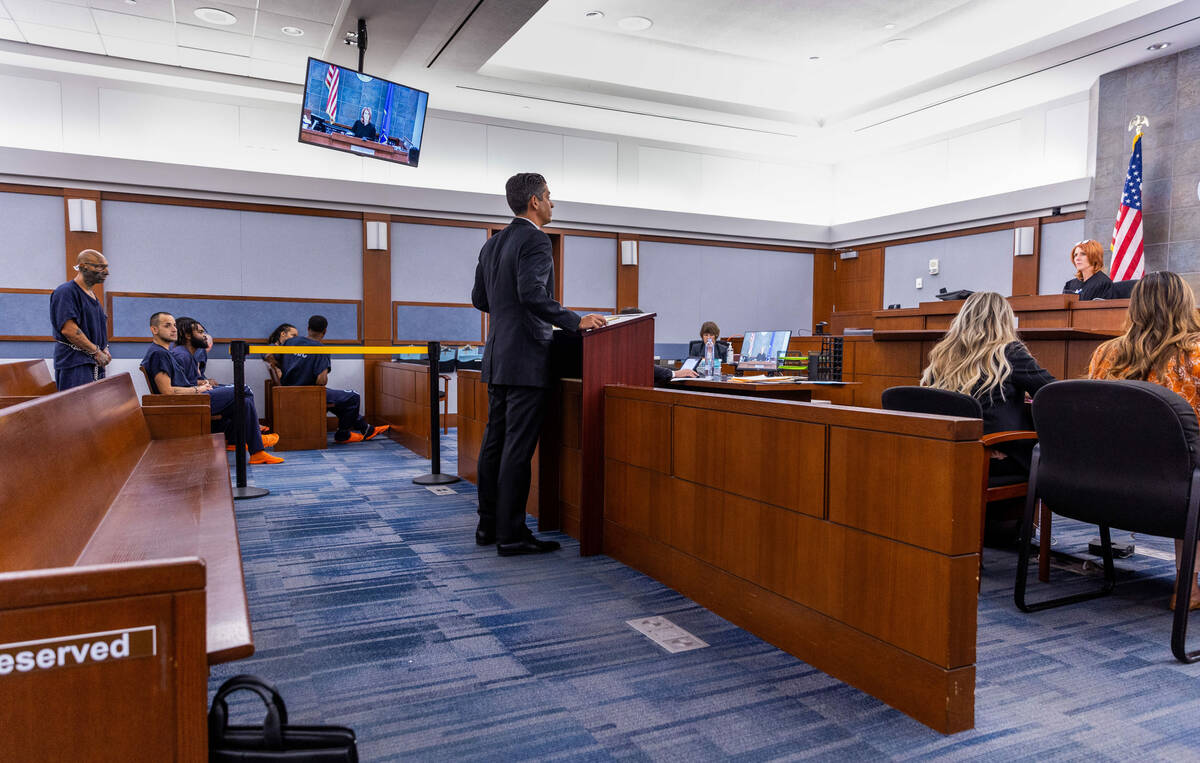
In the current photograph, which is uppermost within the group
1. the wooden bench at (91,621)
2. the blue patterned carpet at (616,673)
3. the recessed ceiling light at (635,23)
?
the recessed ceiling light at (635,23)

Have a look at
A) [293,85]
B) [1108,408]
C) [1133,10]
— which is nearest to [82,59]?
[293,85]

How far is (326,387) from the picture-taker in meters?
6.96

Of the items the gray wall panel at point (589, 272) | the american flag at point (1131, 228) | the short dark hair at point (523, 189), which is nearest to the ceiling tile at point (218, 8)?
the short dark hair at point (523, 189)

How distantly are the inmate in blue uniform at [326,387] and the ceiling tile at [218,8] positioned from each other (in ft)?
8.74

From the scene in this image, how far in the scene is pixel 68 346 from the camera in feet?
15.3

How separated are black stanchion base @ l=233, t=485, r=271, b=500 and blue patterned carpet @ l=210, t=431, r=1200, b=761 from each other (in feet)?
4.14

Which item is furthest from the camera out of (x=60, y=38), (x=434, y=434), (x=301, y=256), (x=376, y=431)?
(x=301, y=256)

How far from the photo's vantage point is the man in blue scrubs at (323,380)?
677cm

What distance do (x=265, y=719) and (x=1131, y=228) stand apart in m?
7.99

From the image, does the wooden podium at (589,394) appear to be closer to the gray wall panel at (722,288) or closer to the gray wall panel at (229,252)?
the gray wall panel at (229,252)

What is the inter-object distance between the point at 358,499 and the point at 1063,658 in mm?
3527

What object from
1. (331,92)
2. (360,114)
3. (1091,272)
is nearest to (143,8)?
(331,92)

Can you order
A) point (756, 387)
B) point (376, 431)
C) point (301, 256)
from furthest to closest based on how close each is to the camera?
1. point (301, 256)
2. point (376, 431)
3. point (756, 387)

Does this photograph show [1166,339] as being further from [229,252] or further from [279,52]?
[229,252]
